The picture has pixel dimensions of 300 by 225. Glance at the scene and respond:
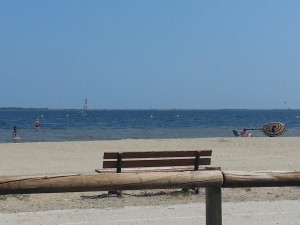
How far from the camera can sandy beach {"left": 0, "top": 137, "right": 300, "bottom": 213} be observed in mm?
8742

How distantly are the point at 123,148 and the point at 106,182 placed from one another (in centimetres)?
2085

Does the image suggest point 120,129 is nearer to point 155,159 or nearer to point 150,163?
point 155,159

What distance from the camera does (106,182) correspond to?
3.27 meters

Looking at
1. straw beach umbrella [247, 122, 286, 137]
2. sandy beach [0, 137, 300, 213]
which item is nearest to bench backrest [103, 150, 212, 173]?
sandy beach [0, 137, 300, 213]

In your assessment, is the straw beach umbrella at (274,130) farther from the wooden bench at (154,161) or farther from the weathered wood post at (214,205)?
the weathered wood post at (214,205)

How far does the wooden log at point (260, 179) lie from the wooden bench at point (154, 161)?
5776 millimetres

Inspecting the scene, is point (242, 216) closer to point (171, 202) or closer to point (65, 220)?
point (171, 202)

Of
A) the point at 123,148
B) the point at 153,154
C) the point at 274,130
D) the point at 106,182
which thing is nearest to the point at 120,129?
the point at 274,130

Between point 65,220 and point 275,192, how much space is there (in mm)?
4172

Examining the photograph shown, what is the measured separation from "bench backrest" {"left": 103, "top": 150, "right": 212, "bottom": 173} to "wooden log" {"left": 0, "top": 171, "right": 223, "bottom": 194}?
6.01 m

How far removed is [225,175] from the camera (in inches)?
134

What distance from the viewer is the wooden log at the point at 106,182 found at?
10.4 feet

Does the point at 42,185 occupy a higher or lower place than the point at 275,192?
higher

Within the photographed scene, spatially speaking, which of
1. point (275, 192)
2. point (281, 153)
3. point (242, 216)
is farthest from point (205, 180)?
point (281, 153)
